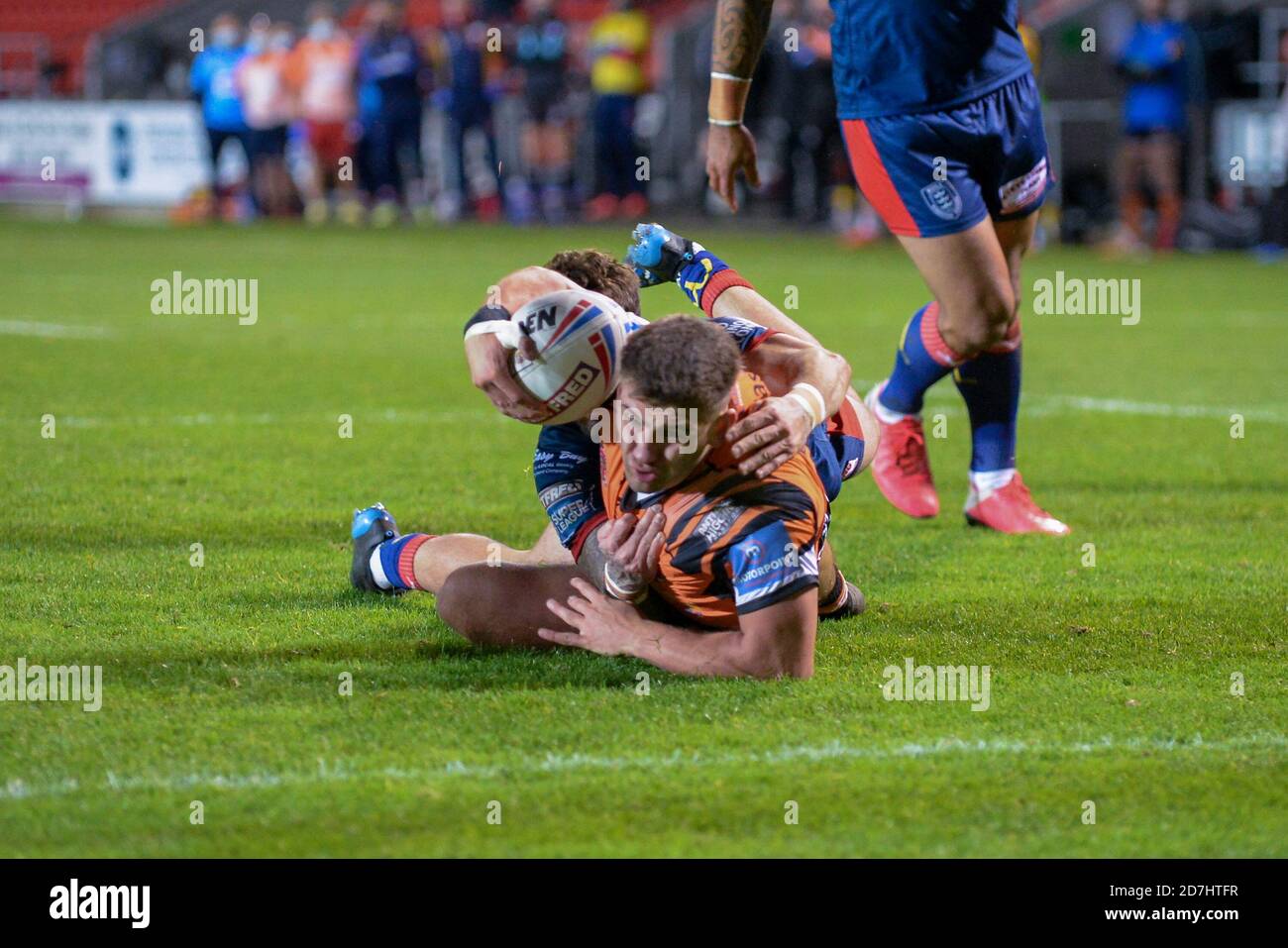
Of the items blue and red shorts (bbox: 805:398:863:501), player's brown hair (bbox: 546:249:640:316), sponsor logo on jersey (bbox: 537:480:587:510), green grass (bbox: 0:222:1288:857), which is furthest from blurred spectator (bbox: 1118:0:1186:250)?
sponsor logo on jersey (bbox: 537:480:587:510)

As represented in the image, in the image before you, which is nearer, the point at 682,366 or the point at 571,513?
the point at 682,366

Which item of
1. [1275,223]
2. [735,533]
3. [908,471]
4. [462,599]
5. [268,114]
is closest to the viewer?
[735,533]

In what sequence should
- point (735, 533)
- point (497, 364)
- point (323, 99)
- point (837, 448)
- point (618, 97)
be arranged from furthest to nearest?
point (323, 99), point (618, 97), point (837, 448), point (497, 364), point (735, 533)

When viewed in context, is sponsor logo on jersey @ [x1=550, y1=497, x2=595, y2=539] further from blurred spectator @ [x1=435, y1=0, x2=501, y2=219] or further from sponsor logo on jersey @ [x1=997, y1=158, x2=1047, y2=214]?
blurred spectator @ [x1=435, y1=0, x2=501, y2=219]

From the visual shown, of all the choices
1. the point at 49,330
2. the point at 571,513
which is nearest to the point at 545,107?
the point at 49,330

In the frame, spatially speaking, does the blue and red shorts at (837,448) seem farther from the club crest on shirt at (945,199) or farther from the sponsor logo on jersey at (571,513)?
the club crest on shirt at (945,199)

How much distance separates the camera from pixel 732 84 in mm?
Result: 5590

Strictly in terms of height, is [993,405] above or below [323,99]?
below

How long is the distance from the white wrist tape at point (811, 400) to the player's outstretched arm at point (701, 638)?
415 mm

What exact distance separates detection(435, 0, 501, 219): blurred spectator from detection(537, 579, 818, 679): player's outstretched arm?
Answer: 64.0 feet

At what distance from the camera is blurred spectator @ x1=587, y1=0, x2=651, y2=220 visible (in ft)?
75.5

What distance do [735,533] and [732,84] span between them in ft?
6.82

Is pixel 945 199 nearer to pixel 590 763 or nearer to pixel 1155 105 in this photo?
pixel 590 763

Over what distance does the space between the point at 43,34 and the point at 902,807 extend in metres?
32.0
